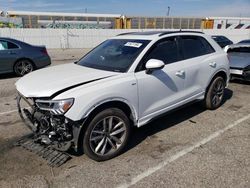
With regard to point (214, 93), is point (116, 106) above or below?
above

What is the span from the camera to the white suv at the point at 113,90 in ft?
10.3

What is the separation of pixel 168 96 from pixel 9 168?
2584mm

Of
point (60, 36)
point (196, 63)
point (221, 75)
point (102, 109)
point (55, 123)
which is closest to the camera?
point (55, 123)

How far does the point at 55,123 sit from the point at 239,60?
6.61 meters

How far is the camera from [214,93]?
538cm

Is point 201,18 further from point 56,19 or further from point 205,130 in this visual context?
point 205,130

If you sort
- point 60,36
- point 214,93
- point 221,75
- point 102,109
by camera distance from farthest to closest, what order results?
point 60,36
point 221,75
point 214,93
point 102,109

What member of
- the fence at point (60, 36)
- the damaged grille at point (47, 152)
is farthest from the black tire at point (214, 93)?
A: the fence at point (60, 36)

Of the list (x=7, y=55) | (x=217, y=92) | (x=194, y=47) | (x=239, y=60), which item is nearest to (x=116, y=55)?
(x=194, y=47)

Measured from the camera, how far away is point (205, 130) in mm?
4473

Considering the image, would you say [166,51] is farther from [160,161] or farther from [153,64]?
[160,161]

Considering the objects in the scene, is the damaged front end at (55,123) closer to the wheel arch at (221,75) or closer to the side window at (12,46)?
the wheel arch at (221,75)

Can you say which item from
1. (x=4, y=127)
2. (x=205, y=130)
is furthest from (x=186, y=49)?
(x=4, y=127)

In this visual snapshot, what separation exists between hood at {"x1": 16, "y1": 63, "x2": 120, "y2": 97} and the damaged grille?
88 centimetres
